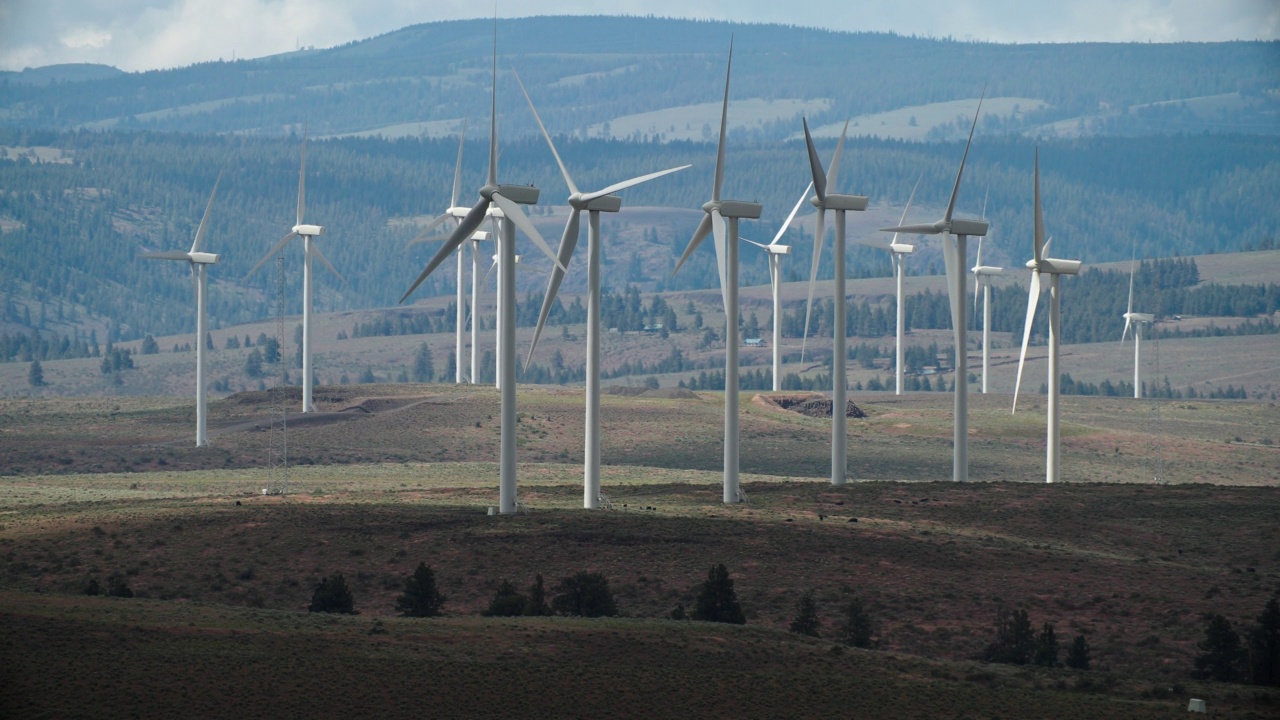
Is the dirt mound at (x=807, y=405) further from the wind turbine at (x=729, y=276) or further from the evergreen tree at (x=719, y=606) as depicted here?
the evergreen tree at (x=719, y=606)

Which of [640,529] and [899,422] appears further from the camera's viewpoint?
[899,422]

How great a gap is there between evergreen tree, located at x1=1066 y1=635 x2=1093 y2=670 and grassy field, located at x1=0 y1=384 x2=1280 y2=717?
109 cm

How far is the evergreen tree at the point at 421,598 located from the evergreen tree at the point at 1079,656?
60.2 feet

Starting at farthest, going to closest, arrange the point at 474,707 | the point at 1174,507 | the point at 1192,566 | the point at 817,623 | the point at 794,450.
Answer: the point at 794,450 → the point at 1174,507 → the point at 1192,566 → the point at 817,623 → the point at 474,707

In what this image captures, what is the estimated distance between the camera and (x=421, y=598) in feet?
181

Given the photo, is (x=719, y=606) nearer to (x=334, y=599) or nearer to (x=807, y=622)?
(x=807, y=622)

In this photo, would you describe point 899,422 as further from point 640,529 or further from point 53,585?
point 53,585

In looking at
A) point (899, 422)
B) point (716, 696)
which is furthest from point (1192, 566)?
point (899, 422)

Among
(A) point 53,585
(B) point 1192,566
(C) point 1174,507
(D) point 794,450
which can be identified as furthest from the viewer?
(D) point 794,450

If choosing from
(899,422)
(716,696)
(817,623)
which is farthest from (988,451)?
(716,696)

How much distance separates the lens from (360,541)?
6588cm

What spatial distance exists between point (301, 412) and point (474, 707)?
98.8 m

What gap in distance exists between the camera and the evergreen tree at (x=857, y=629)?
53.2 m

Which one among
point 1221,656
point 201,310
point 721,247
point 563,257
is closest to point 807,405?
point 201,310
